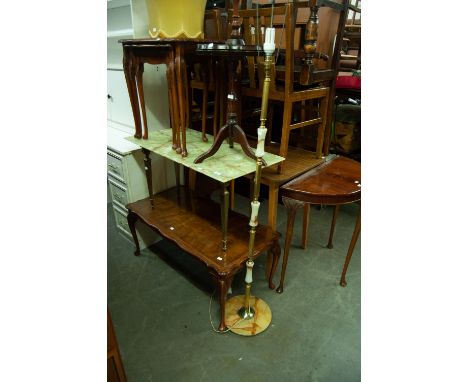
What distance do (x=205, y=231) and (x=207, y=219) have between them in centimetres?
12

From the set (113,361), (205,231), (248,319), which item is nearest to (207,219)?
(205,231)

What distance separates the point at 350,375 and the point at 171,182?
1460 millimetres

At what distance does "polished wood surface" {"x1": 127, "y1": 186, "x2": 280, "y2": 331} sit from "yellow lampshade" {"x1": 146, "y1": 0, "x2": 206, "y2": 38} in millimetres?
903

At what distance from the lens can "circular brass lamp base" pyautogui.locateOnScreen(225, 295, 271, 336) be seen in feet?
4.73

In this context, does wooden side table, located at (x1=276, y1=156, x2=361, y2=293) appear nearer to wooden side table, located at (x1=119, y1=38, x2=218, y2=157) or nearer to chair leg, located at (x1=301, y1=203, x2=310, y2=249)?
chair leg, located at (x1=301, y1=203, x2=310, y2=249)

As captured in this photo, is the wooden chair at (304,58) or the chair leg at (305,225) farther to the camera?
the chair leg at (305,225)

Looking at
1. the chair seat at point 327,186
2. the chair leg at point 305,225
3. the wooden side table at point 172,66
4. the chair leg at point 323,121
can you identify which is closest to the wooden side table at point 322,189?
the chair seat at point 327,186

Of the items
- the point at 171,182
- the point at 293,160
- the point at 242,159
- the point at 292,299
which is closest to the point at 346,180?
the point at 293,160

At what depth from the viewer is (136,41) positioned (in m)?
1.36

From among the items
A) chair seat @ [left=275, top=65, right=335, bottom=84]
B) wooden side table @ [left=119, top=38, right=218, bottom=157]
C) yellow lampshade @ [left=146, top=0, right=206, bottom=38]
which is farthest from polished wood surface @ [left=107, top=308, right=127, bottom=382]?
chair seat @ [left=275, top=65, right=335, bottom=84]

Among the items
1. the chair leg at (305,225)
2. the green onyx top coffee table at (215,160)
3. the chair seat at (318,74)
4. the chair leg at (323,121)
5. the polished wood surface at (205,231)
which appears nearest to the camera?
the green onyx top coffee table at (215,160)

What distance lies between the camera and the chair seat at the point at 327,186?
54.9 inches

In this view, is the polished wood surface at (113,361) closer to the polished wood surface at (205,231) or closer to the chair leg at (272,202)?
the polished wood surface at (205,231)

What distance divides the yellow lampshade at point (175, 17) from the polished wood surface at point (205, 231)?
0.90 metres
